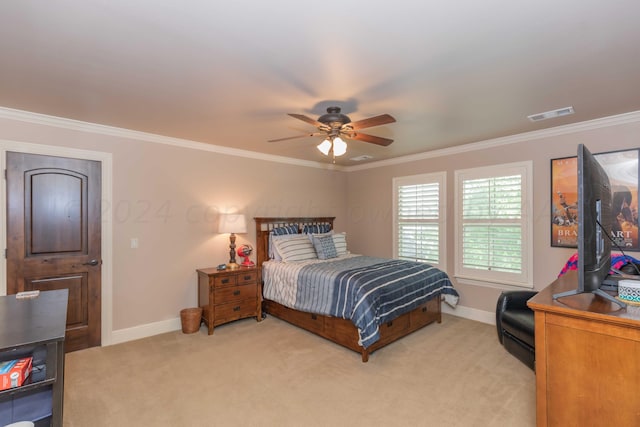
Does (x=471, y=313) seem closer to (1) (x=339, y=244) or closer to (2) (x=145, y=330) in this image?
(1) (x=339, y=244)

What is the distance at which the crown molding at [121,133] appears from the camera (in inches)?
120

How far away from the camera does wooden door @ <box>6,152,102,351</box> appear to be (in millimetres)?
3084

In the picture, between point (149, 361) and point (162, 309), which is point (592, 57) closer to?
point (149, 361)

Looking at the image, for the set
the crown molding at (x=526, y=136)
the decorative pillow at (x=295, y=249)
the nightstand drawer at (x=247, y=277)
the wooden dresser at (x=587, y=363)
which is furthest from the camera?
the decorative pillow at (x=295, y=249)

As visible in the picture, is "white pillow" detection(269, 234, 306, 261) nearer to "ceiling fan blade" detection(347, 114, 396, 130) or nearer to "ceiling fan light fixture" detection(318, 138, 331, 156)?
"ceiling fan light fixture" detection(318, 138, 331, 156)

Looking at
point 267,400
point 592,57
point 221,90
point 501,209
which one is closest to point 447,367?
point 267,400

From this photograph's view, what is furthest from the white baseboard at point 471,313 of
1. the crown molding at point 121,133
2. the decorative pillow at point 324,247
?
the crown molding at point 121,133

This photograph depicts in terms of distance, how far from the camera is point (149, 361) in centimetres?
315

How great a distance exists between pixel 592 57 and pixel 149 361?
4463 millimetres

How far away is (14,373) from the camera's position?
1330mm

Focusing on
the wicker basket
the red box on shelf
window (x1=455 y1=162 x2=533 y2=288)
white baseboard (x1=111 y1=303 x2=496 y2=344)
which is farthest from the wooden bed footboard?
the red box on shelf

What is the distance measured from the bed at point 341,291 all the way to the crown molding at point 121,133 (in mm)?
1031

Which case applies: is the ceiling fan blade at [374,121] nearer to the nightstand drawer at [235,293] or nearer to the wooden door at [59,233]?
the nightstand drawer at [235,293]

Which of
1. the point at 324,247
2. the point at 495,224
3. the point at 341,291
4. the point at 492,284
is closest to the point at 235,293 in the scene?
the point at 324,247
